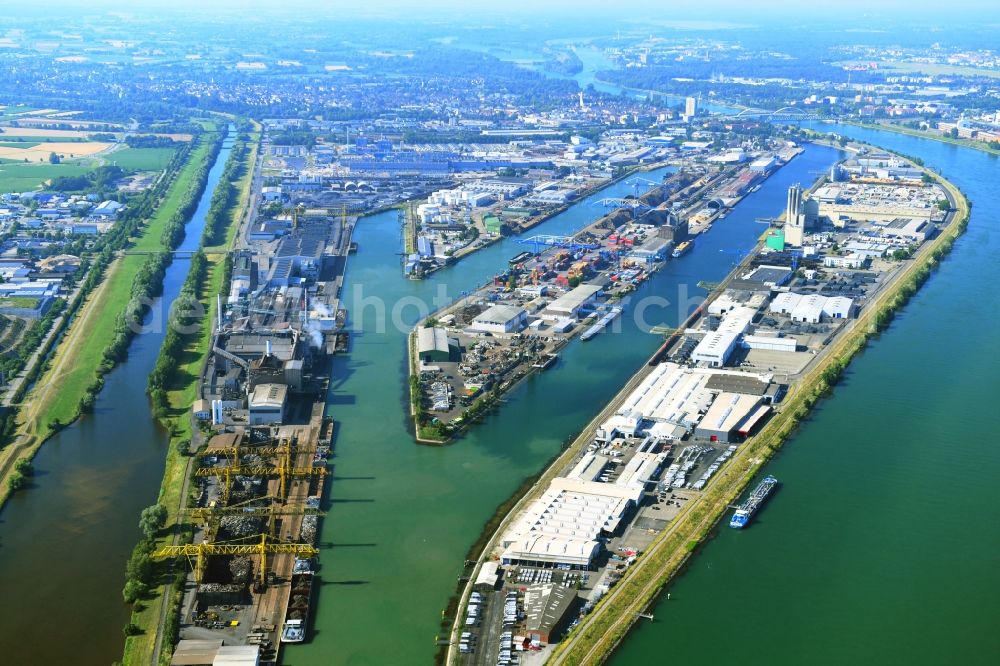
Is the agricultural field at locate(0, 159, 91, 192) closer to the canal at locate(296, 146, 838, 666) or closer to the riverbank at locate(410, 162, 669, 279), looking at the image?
the riverbank at locate(410, 162, 669, 279)

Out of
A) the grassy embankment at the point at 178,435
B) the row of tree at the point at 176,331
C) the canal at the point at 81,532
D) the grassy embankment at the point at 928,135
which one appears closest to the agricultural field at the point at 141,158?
the grassy embankment at the point at 178,435

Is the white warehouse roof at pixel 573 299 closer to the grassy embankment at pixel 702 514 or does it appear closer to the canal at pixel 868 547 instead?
the grassy embankment at pixel 702 514

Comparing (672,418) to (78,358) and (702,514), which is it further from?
(78,358)

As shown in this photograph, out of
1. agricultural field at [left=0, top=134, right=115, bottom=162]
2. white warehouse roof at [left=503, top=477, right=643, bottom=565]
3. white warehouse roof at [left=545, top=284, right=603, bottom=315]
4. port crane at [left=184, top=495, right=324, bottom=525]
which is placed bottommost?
port crane at [left=184, top=495, right=324, bottom=525]

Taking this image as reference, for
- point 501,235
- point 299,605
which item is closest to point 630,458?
point 299,605

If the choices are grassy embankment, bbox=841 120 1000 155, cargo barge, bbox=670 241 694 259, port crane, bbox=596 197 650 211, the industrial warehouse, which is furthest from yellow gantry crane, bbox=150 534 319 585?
grassy embankment, bbox=841 120 1000 155

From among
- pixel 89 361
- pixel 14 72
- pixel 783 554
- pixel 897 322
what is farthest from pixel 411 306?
pixel 14 72

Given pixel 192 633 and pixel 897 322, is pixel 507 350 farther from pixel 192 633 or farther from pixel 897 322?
pixel 192 633
